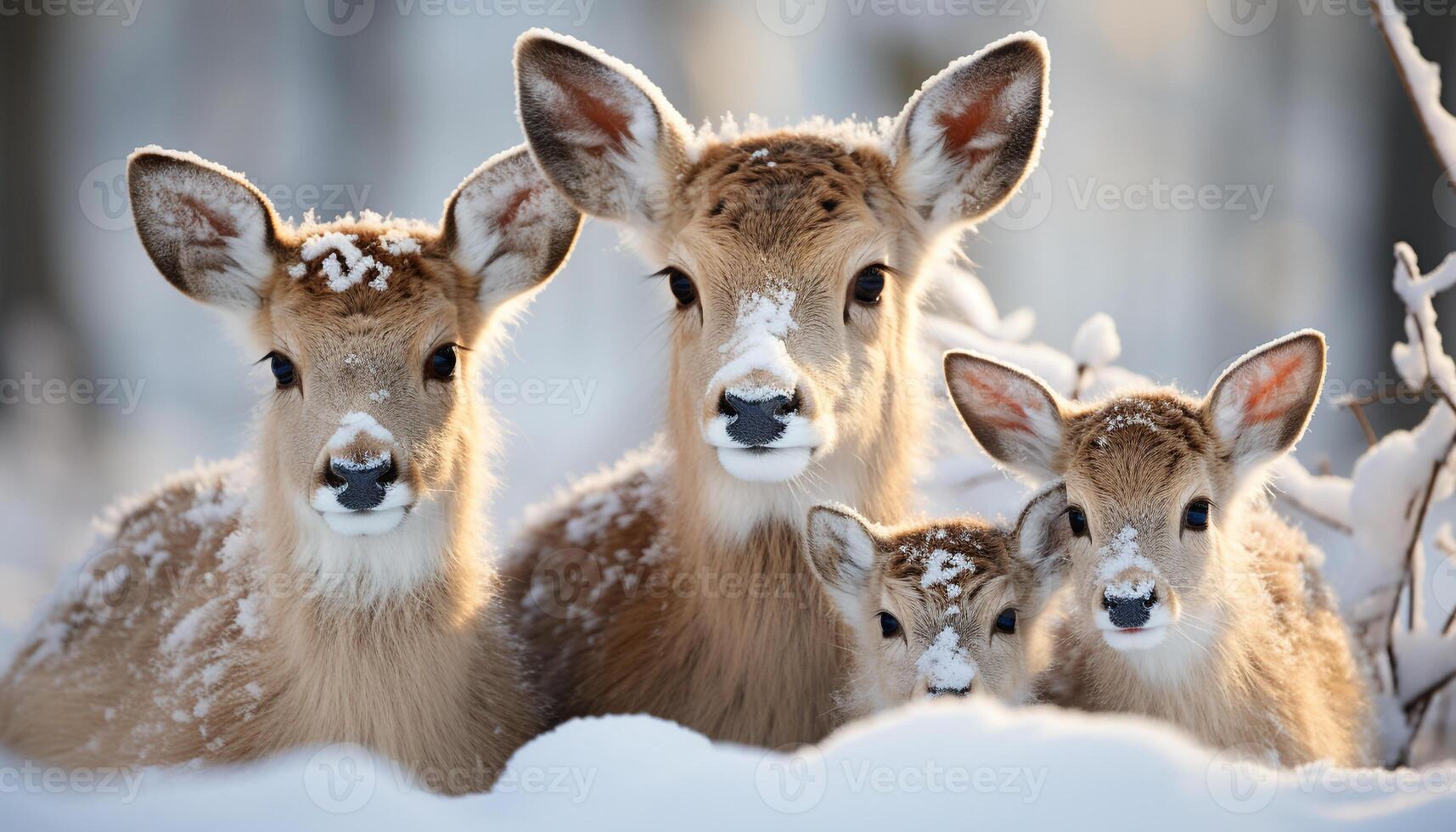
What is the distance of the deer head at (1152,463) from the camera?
385 cm

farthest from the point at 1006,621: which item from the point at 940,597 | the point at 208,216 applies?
the point at 208,216

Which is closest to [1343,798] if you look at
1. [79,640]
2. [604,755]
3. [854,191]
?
[604,755]

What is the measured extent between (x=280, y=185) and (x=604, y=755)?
9.23m

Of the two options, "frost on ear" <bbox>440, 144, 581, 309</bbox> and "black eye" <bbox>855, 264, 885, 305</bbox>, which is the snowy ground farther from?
"frost on ear" <bbox>440, 144, 581, 309</bbox>

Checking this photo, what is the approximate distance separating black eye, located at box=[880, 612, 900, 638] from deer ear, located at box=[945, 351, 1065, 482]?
2.12 ft

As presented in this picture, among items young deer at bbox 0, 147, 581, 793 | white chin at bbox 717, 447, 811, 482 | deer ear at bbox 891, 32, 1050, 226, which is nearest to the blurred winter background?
young deer at bbox 0, 147, 581, 793

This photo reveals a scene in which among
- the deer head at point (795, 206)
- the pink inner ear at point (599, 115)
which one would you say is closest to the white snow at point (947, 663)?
the deer head at point (795, 206)

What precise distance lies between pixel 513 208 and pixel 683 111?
26.9ft

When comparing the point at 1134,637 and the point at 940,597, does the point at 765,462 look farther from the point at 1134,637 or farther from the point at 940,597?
the point at 1134,637

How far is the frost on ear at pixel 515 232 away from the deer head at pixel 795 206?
0.41 ft

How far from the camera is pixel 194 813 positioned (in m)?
3.12

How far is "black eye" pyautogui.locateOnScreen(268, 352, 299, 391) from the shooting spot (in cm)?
413

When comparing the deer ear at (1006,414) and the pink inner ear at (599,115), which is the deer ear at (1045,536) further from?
the pink inner ear at (599,115)

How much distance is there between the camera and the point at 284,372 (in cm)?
415
